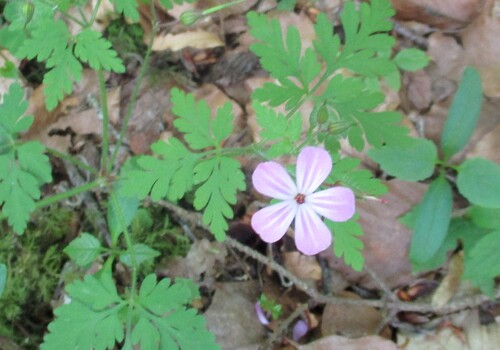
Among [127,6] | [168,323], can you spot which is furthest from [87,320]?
[127,6]

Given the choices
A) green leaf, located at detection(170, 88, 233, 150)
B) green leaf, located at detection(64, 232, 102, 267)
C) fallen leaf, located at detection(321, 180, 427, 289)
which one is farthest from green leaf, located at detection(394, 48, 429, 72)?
green leaf, located at detection(64, 232, 102, 267)

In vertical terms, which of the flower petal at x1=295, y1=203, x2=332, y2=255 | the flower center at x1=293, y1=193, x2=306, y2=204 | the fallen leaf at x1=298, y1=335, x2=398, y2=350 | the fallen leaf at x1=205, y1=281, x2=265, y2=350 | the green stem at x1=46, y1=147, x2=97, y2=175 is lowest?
the fallen leaf at x1=298, y1=335, x2=398, y2=350

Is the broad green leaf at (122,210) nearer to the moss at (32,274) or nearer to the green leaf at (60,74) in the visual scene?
the moss at (32,274)

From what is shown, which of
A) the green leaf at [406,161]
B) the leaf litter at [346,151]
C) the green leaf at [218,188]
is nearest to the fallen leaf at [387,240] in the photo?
the leaf litter at [346,151]

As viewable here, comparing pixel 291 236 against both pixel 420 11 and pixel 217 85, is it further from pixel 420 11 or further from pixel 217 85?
pixel 420 11

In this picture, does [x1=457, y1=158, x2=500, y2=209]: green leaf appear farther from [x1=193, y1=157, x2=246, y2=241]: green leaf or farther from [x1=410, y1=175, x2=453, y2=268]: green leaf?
[x1=193, y1=157, x2=246, y2=241]: green leaf

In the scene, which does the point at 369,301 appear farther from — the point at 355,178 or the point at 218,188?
the point at 218,188

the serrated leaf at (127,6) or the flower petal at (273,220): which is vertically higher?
the serrated leaf at (127,6)
